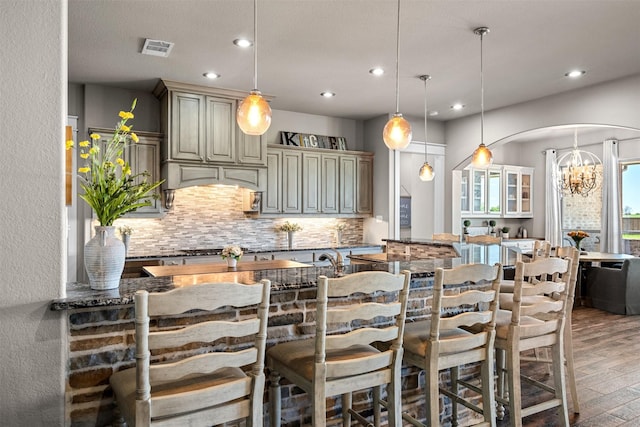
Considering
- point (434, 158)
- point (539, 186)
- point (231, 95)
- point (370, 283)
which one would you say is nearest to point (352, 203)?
point (434, 158)

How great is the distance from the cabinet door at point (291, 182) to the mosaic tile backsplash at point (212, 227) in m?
0.31

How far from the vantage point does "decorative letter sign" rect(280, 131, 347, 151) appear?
255 inches

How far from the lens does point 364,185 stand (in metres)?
6.98

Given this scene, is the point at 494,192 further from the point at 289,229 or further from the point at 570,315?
the point at 570,315

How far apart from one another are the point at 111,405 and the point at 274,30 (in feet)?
9.82

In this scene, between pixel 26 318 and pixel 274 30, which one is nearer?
pixel 26 318

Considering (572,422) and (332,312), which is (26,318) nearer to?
(332,312)

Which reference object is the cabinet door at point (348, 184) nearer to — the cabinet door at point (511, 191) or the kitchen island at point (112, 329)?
the cabinet door at point (511, 191)

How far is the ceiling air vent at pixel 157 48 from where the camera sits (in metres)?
3.88

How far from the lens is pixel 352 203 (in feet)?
22.5

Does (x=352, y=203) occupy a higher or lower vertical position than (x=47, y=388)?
higher

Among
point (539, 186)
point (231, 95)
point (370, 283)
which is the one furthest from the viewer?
point (539, 186)

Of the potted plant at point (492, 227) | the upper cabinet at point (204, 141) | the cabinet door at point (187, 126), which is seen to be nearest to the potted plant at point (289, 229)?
the upper cabinet at point (204, 141)

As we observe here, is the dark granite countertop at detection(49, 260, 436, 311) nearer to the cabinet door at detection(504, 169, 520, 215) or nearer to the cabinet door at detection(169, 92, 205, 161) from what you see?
the cabinet door at detection(169, 92, 205, 161)
